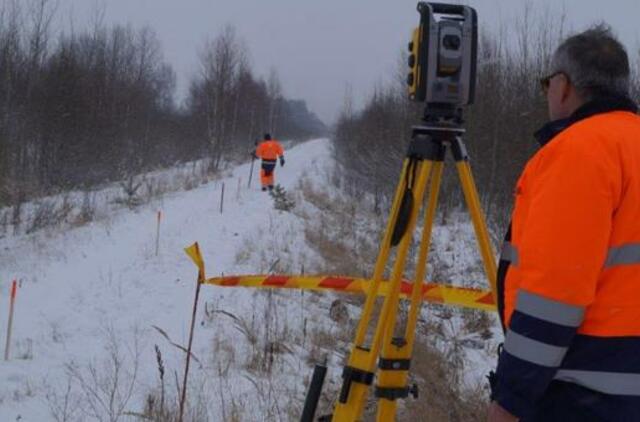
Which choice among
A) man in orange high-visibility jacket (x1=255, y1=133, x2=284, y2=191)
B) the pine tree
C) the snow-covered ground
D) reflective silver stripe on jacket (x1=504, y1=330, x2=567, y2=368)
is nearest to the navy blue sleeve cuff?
reflective silver stripe on jacket (x1=504, y1=330, x2=567, y2=368)

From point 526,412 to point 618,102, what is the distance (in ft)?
3.21

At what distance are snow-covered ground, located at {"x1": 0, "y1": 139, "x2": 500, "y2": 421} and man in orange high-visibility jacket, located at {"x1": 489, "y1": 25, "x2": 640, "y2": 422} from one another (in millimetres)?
3052

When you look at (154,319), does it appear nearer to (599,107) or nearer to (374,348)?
(374,348)

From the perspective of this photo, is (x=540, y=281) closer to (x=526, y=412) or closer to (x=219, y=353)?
(x=526, y=412)

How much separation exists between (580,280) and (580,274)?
2 centimetres

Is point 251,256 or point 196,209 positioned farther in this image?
point 196,209

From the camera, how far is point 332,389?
5.68 metres

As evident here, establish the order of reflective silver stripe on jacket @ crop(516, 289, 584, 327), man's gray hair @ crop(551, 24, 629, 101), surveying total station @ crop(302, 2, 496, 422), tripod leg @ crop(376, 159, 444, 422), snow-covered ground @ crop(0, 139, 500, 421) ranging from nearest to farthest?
reflective silver stripe on jacket @ crop(516, 289, 584, 327) → man's gray hair @ crop(551, 24, 629, 101) → surveying total station @ crop(302, 2, 496, 422) → tripod leg @ crop(376, 159, 444, 422) → snow-covered ground @ crop(0, 139, 500, 421)

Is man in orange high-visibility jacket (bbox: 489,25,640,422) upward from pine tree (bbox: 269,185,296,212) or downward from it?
upward

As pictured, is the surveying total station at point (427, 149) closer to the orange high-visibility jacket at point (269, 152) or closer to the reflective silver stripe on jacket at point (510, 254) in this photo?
the reflective silver stripe on jacket at point (510, 254)

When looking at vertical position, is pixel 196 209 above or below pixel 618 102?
below

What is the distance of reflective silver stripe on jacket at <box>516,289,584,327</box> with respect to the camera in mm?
1824

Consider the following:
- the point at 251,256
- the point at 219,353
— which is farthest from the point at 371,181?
the point at 219,353

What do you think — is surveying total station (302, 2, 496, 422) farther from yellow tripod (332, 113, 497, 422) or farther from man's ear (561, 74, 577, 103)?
man's ear (561, 74, 577, 103)
